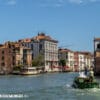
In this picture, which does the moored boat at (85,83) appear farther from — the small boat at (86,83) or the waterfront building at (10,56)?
the waterfront building at (10,56)

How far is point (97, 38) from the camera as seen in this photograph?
116312 mm

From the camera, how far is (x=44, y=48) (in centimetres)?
13750

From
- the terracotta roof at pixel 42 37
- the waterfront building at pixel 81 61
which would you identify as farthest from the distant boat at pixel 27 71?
the waterfront building at pixel 81 61

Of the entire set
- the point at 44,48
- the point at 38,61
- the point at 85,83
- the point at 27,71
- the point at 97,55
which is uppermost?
the point at 44,48

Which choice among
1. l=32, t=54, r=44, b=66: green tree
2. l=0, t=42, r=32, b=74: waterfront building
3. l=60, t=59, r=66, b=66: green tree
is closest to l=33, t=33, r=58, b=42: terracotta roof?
l=32, t=54, r=44, b=66: green tree

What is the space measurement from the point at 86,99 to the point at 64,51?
12909cm

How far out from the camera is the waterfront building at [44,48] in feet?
447

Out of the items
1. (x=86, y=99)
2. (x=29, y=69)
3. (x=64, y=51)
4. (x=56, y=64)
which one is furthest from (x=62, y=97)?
(x=64, y=51)

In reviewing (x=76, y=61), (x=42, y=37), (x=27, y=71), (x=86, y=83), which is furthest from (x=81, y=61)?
(x=86, y=83)

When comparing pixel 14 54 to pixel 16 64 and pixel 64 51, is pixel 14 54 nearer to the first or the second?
pixel 16 64

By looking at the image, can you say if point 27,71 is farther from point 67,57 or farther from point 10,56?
point 67,57

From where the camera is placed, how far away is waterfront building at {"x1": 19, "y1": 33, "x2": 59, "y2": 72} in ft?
447

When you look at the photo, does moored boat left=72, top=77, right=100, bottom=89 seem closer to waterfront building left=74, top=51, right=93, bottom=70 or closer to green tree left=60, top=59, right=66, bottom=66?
green tree left=60, top=59, right=66, bottom=66

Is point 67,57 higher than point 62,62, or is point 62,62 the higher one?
point 67,57
